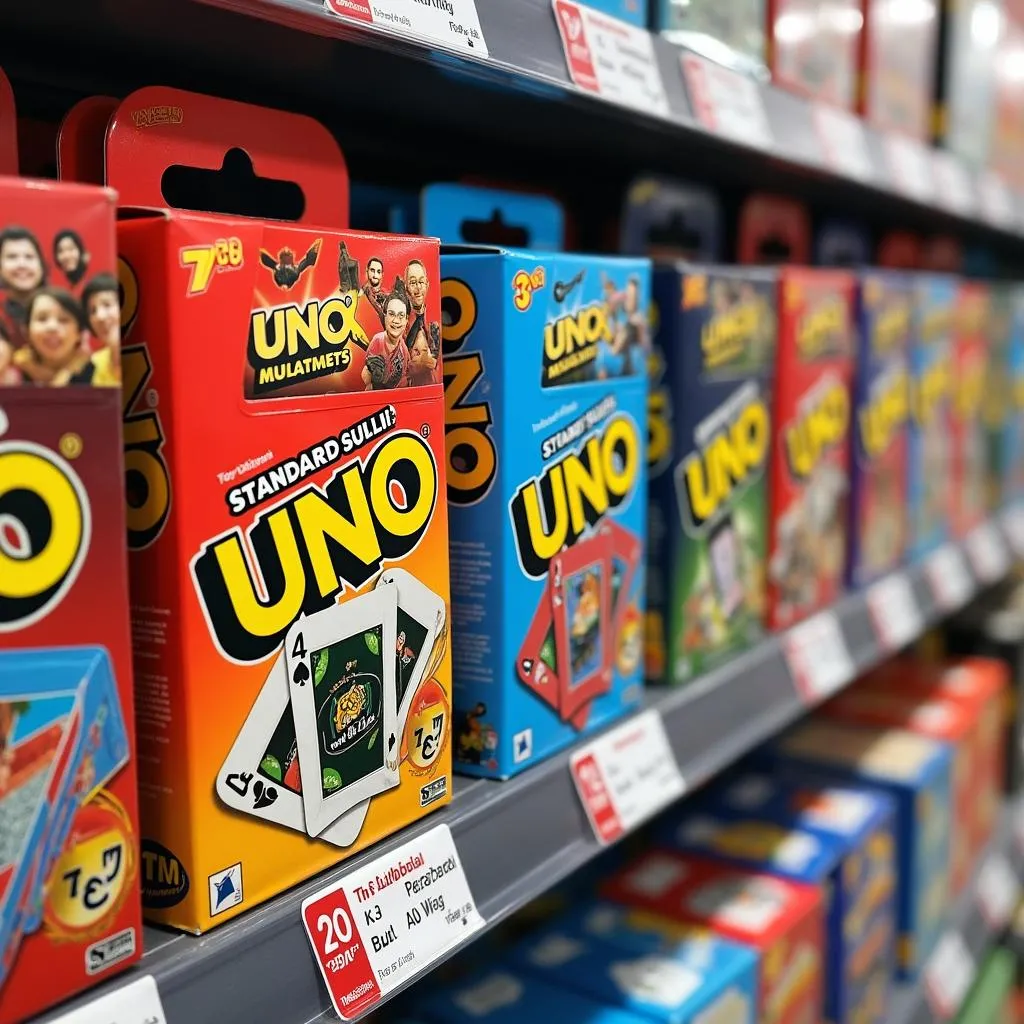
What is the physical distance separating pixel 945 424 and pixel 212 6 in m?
1.24

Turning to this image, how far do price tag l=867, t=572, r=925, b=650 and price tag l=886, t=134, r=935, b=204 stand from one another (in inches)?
18.3

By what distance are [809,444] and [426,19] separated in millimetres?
680

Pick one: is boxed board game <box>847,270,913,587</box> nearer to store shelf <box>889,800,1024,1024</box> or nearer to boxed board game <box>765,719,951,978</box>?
boxed board game <box>765,719,951,978</box>

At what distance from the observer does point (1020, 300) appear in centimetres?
188

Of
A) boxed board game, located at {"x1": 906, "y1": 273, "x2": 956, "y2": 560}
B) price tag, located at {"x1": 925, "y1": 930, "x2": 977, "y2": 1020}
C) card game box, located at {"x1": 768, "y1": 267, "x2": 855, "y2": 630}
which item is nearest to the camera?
card game box, located at {"x1": 768, "y1": 267, "x2": 855, "y2": 630}

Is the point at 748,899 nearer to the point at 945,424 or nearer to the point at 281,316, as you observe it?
the point at 945,424

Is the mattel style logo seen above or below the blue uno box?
above

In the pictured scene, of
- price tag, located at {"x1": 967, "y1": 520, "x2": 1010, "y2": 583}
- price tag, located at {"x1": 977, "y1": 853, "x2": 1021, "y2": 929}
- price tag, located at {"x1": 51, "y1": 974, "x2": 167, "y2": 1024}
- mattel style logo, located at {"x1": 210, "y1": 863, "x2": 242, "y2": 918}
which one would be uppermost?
mattel style logo, located at {"x1": 210, "y1": 863, "x2": 242, "y2": 918}

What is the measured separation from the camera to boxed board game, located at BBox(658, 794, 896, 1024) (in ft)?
4.25

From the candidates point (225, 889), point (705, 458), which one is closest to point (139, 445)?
point (225, 889)

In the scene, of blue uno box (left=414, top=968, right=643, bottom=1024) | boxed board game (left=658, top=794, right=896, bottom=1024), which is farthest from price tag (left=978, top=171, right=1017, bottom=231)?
blue uno box (left=414, top=968, right=643, bottom=1024)

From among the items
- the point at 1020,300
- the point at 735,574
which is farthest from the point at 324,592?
the point at 1020,300

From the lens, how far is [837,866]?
1.31 metres

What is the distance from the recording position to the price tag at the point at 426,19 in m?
0.59
